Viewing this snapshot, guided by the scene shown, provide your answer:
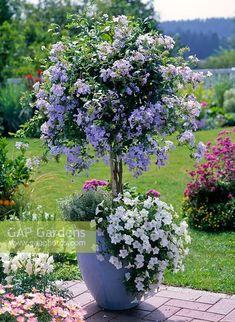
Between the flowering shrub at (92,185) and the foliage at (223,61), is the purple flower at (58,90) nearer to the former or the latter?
the flowering shrub at (92,185)

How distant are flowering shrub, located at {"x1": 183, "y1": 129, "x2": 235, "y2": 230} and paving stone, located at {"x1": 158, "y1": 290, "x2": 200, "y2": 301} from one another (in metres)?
1.87

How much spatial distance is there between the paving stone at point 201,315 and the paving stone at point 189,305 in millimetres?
65

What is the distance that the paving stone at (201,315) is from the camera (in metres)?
4.71

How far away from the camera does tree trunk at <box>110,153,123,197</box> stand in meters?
4.97

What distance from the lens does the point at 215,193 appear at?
7.24m

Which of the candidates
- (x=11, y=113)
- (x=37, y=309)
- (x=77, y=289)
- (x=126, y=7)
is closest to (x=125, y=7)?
(x=126, y=7)

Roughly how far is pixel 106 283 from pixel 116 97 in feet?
4.22

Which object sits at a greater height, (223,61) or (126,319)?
(223,61)

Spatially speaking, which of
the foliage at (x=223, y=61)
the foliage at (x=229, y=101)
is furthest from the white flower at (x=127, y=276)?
the foliage at (x=223, y=61)

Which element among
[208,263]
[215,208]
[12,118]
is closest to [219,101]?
[12,118]

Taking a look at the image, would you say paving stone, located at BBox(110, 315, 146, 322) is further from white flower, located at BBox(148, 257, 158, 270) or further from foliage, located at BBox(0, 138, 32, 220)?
foliage, located at BBox(0, 138, 32, 220)

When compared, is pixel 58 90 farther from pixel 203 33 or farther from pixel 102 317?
pixel 203 33

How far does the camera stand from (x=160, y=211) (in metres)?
4.69

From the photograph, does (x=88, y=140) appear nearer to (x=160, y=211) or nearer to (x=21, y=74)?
(x=160, y=211)
